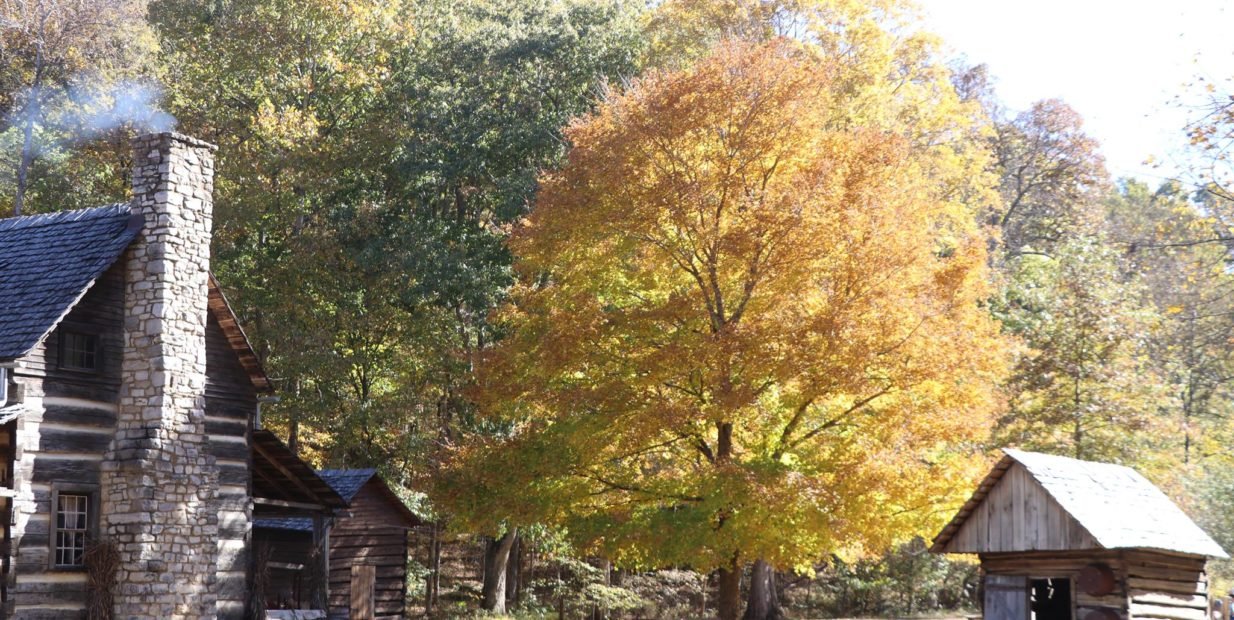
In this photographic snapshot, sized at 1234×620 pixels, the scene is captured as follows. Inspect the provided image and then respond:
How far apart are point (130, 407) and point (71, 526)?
215 centimetres

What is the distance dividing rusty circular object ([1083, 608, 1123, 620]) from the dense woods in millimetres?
3654

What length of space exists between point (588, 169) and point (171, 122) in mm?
18456

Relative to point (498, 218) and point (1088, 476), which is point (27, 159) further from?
point (1088, 476)

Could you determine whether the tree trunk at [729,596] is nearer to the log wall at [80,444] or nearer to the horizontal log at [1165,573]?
the horizontal log at [1165,573]

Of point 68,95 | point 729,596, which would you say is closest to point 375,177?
point 68,95

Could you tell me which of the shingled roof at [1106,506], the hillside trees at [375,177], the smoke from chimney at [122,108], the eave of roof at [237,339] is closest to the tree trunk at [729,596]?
the shingled roof at [1106,506]

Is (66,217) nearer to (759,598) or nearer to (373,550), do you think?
(373,550)

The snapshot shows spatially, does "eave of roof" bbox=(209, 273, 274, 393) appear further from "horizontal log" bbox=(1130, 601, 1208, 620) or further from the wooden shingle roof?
"horizontal log" bbox=(1130, 601, 1208, 620)

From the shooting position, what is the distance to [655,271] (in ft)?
81.1

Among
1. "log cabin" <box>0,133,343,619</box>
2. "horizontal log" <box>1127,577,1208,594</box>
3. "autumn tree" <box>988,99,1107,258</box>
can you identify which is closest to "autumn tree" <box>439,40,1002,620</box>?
"horizontal log" <box>1127,577,1208,594</box>

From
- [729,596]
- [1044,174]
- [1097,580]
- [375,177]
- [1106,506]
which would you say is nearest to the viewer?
[1097,580]

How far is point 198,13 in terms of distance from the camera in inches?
1590

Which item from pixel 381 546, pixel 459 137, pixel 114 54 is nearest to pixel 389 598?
pixel 381 546

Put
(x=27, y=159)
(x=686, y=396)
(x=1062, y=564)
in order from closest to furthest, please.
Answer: (x=1062, y=564), (x=686, y=396), (x=27, y=159)
